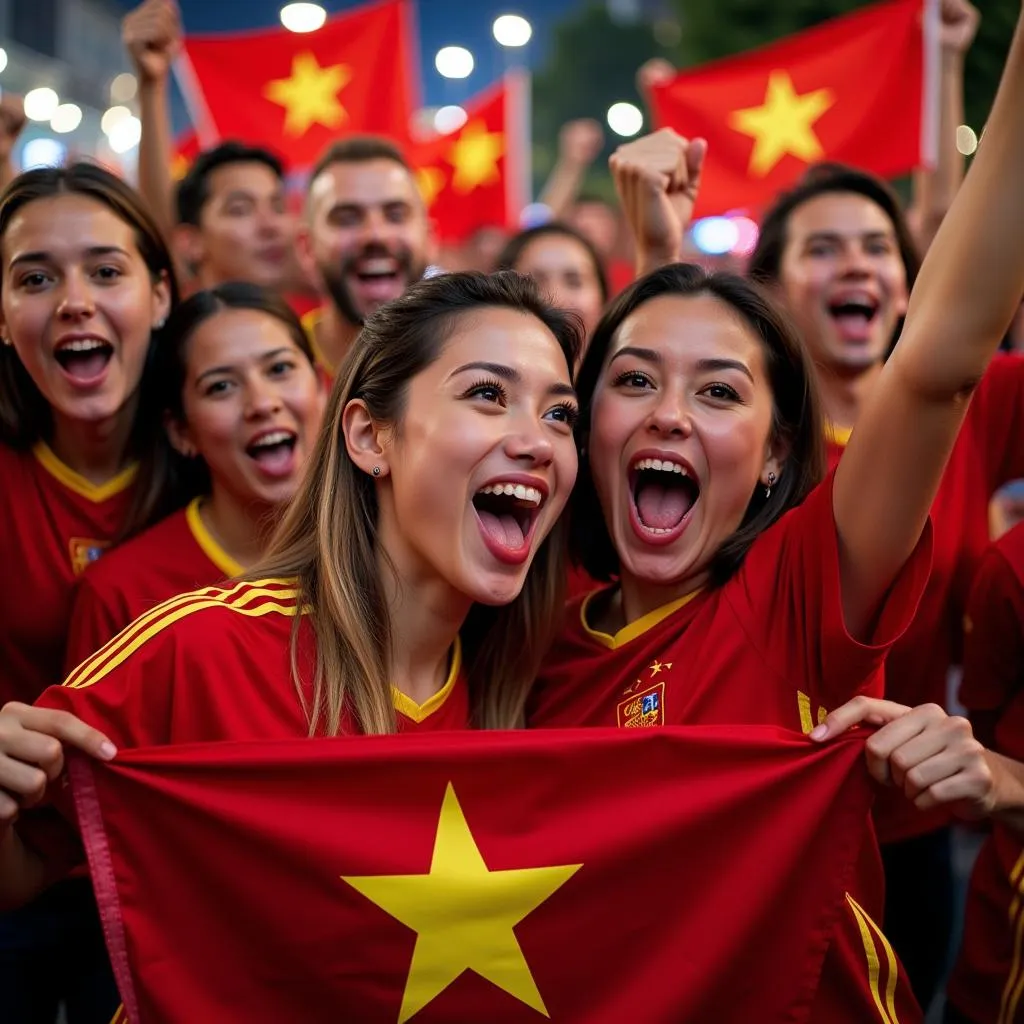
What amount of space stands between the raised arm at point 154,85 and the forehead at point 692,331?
2.64 m

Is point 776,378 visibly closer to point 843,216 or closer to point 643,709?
point 643,709

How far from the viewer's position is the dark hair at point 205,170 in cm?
632

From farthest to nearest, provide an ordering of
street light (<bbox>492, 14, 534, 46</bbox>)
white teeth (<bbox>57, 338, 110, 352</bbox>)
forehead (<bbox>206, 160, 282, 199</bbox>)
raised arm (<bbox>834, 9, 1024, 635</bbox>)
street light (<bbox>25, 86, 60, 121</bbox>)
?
street light (<bbox>25, 86, 60, 121</bbox>) < street light (<bbox>492, 14, 534, 46</bbox>) < forehead (<bbox>206, 160, 282, 199</bbox>) < white teeth (<bbox>57, 338, 110, 352</bbox>) < raised arm (<bbox>834, 9, 1024, 635</bbox>)

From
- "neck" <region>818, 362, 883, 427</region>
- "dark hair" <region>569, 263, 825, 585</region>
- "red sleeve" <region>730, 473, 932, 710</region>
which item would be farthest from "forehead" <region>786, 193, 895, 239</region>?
"red sleeve" <region>730, 473, 932, 710</region>

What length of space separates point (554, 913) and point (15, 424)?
226cm

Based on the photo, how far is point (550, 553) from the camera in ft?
10.9

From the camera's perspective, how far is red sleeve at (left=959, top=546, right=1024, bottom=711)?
315 cm

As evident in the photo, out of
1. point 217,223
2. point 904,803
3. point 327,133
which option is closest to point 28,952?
point 904,803

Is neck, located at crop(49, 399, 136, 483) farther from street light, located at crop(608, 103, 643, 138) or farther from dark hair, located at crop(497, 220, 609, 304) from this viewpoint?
street light, located at crop(608, 103, 643, 138)

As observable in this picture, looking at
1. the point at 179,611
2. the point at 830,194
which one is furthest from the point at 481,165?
the point at 179,611

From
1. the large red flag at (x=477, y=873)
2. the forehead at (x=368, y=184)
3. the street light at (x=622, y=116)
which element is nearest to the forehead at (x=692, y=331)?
the large red flag at (x=477, y=873)

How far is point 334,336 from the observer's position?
5.40m

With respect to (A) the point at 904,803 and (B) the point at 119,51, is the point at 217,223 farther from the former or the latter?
(B) the point at 119,51

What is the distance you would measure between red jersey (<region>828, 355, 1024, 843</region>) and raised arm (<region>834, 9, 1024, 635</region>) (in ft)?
4.33
